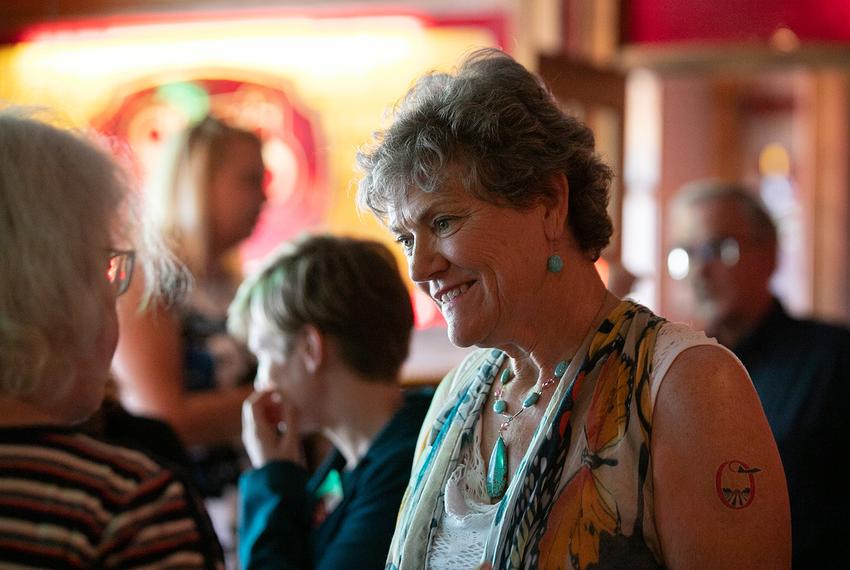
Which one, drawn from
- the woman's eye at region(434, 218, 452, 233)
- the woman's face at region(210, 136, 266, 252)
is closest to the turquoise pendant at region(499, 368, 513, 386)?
the woman's eye at region(434, 218, 452, 233)

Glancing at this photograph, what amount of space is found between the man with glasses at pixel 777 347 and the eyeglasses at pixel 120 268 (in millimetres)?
1863

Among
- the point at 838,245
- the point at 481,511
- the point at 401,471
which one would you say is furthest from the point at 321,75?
the point at 838,245

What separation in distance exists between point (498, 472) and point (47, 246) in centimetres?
75

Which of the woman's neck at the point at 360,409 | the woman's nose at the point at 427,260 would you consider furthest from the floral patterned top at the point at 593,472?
the woman's neck at the point at 360,409

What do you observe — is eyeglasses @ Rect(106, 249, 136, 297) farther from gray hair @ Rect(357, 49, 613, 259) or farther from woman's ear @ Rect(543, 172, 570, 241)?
woman's ear @ Rect(543, 172, 570, 241)

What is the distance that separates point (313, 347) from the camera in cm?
213

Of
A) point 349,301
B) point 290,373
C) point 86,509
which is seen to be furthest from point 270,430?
point 86,509

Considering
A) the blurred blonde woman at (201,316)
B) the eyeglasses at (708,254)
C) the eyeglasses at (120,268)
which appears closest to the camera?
the eyeglasses at (120,268)

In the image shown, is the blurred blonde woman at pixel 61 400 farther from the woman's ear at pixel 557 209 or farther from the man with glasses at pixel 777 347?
the man with glasses at pixel 777 347

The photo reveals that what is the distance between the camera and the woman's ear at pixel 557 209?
1.56m

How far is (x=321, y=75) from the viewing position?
16.5 feet

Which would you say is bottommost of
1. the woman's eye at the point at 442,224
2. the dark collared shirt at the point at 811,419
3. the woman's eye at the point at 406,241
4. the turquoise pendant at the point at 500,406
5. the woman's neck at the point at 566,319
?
the dark collared shirt at the point at 811,419

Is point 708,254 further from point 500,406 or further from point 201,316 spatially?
point 500,406

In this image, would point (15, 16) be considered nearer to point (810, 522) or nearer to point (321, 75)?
point (321, 75)
